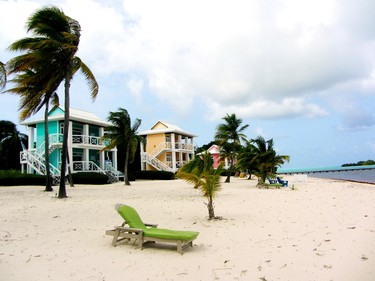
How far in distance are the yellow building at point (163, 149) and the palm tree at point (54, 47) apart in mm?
23219

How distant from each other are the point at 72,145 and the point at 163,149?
44.1ft

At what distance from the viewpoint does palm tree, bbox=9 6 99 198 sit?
14.8 m

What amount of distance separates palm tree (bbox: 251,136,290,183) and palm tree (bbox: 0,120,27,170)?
24.9m

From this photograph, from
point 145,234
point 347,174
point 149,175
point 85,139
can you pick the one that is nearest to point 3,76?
point 145,234

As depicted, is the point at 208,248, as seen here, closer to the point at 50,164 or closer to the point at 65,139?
the point at 65,139

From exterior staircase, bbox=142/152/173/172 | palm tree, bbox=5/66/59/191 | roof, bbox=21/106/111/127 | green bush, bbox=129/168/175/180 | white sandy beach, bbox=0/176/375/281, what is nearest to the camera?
white sandy beach, bbox=0/176/375/281

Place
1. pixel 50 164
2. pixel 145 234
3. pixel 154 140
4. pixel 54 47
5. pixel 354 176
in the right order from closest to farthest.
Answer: pixel 145 234
pixel 54 47
pixel 50 164
pixel 154 140
pixel 354 176

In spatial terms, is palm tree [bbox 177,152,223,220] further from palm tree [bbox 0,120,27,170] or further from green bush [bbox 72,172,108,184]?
palm tree [bbox 0,120,27,170]

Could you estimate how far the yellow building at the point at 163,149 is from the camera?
127 ft

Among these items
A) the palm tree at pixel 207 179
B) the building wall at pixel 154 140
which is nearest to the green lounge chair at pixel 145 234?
the palm tree at pixel 207 179

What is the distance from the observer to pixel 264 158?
22344 millimetres

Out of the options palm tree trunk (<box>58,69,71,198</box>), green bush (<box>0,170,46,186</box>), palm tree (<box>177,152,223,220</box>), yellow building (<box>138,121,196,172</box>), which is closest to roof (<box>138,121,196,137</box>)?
yellow building (<box>138,121,196,172</box>)

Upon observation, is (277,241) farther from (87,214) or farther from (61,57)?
(61,57)

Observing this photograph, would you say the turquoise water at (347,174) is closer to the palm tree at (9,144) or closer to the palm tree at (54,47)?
the palm tree at (54,47)
